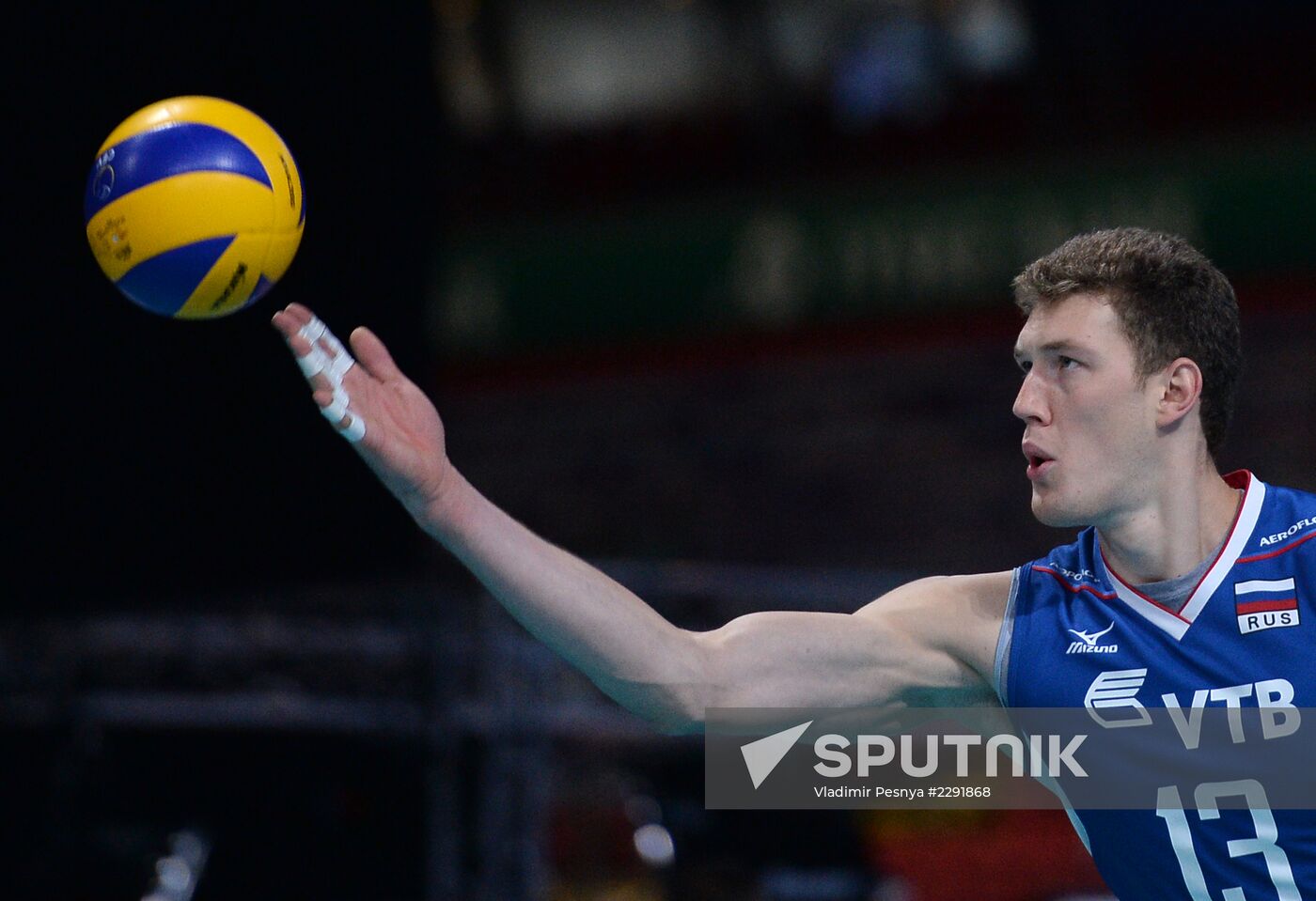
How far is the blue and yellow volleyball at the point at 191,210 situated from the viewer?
3.36 meters

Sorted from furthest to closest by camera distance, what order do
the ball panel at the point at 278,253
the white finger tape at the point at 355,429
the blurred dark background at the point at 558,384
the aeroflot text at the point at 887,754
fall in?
the blurred dark background at the point at 558,384 < the aeroflot text at the point at 887,754 < the ball panel at the point at 278,253 < the white finger tape at the point at 355,429

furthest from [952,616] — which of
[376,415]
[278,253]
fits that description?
[278,253]

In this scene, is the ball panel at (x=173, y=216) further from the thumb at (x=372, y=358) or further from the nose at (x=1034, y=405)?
the nose at (x=1034, y=405)

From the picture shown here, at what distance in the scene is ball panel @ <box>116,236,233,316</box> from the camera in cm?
335

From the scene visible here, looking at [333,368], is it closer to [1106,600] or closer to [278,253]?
[278,253]

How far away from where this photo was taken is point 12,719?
8125 mm

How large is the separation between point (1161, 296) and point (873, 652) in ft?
3.29

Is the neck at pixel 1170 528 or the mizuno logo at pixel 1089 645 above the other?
the neck at pixel 1170 528

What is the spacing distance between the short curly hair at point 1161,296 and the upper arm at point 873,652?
617mm

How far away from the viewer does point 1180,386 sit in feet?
11.1

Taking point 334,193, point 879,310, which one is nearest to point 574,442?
point 879,310

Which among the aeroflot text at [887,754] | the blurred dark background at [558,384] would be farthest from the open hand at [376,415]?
the blurred dark background at [558,384]

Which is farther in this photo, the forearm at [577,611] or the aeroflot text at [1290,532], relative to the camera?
the aeroflot text at [1290,532]

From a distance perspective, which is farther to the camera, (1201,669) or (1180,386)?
(1180,386)
